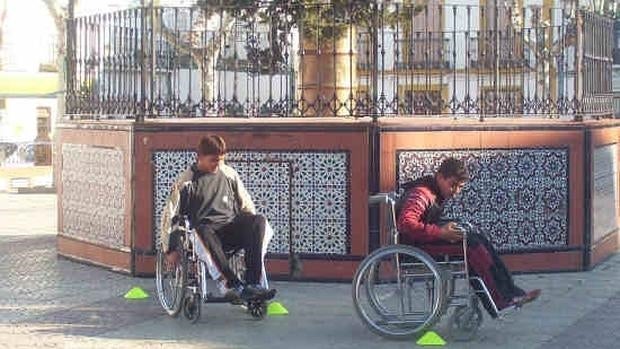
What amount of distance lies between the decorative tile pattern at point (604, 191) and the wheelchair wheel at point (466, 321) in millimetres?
3872

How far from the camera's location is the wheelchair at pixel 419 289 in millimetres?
7824

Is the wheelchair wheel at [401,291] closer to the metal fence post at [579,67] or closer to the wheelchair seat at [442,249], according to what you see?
the wheelchair seat at [442,249]

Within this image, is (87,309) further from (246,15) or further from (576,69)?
(576,69)

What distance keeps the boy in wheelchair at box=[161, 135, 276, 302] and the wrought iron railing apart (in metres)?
2.39

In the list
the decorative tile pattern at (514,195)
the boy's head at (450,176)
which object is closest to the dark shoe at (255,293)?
the boy's head at (450,176)

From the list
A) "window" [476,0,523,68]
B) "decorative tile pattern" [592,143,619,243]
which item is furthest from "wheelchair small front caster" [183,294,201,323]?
"decorative tile pattern" [592,143,619,243]

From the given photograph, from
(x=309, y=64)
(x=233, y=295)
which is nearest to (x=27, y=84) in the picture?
(x=309, y=64)

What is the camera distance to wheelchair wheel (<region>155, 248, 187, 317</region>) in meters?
8.56

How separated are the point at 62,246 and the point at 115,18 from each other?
2.67m

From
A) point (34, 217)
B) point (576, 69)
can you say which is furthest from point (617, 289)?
point (34, 217)

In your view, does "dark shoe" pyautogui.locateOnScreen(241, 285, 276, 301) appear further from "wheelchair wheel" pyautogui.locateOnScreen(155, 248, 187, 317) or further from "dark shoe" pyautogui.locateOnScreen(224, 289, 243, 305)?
"wheelchair wheel" pyautogui.locateOnScreen(155, 248, 187, 317)

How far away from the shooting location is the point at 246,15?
11.8 m

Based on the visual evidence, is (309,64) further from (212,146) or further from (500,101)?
(212,146)

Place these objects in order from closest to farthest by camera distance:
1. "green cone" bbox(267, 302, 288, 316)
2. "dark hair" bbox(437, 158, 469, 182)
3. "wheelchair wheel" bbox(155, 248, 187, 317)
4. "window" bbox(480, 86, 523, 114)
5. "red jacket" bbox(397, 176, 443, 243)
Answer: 1. "red jacket" bbox(397, 176, 443, 243)
2. "dark hair" bbox(437, 158, 469, 182)
3. "wheelchair wheel" bbox(155, 248, 187, 317)
4. "green cone" bbox(267, 302, 288, 316)
5. "window" bbox(480, 86, 523, 114)
